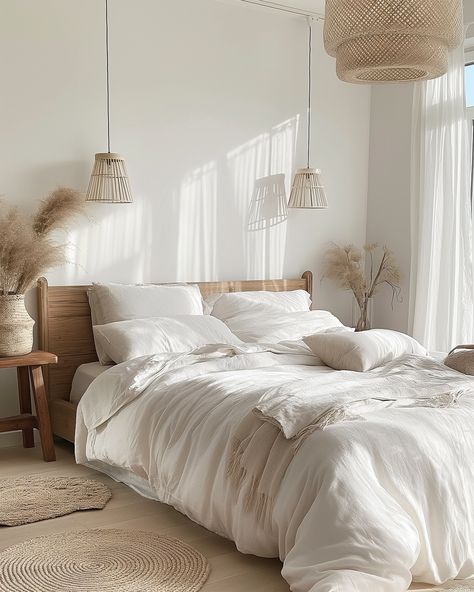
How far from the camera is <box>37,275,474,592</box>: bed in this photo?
2.46 m

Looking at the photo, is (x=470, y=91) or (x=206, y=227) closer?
(x=206, y=227)

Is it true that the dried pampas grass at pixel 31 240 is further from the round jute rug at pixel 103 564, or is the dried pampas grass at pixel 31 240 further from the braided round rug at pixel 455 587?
the braided round rug at pixel 455 587

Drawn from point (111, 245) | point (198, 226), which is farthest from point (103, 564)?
point (198, 226)

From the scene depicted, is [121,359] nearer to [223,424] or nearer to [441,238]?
[223,424]

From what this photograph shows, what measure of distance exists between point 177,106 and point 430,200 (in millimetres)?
1780

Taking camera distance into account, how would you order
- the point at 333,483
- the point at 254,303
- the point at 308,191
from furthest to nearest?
the point at 308,191
the point at 254,303
the point at 333,483

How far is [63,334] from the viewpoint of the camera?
4.50 metres

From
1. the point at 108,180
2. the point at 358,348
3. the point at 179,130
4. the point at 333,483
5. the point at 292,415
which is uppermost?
the point at 179,130

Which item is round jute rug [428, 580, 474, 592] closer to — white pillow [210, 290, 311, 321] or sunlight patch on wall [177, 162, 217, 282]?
white pillow [210, 290, 311, 321]

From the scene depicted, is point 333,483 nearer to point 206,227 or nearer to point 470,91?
point 206,227

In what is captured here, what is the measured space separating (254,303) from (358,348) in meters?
1.18

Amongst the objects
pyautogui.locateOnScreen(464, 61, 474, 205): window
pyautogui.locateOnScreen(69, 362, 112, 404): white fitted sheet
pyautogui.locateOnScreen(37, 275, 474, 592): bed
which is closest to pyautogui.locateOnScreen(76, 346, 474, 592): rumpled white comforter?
pyautogui.locateOnScreen(37, 275, 474, 592): bed

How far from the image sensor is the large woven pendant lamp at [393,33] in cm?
278

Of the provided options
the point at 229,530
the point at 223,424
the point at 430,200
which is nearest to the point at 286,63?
the point at 430,200
